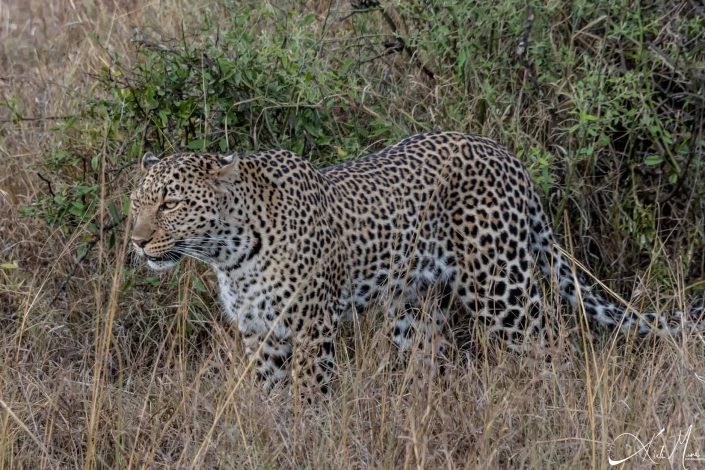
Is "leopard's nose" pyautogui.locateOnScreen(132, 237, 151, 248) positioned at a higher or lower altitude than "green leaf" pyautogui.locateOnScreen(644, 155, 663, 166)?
lower

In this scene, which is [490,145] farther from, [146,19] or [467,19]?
[146,19]

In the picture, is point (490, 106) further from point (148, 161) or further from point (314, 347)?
point (148, 161)

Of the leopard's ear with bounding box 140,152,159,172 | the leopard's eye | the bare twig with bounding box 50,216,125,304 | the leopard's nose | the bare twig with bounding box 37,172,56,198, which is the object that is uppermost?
the leopard's ear with bounding box 140,152,159,172

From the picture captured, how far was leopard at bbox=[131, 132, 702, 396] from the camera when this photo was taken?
6.01 meters

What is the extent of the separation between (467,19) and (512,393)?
2.71 metres

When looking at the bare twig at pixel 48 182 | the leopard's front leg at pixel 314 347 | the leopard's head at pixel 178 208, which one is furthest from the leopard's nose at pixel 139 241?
the bare twig at pixel 48 182

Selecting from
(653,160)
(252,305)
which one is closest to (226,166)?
(252,305)

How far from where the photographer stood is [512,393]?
533 cm

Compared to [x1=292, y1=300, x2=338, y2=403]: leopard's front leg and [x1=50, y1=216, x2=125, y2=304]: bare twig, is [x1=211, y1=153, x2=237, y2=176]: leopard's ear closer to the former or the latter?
[x1=292, y1=300, x2=338, y2=403]: leopard's front leg

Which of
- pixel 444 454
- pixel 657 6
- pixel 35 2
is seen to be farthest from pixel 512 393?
pixel 35 2

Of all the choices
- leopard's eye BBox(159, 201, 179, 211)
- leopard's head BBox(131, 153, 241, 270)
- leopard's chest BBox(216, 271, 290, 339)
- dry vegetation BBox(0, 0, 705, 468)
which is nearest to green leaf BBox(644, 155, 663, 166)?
dry vegetation BBox(0, 0, 705, 468)

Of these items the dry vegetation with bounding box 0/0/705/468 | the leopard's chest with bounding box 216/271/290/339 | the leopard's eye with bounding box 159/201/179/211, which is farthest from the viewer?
the leopard's chest with bounding box 216/271/290/339

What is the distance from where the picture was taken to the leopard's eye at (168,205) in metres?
5.95

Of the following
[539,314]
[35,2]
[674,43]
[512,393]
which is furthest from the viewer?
[35,2]
